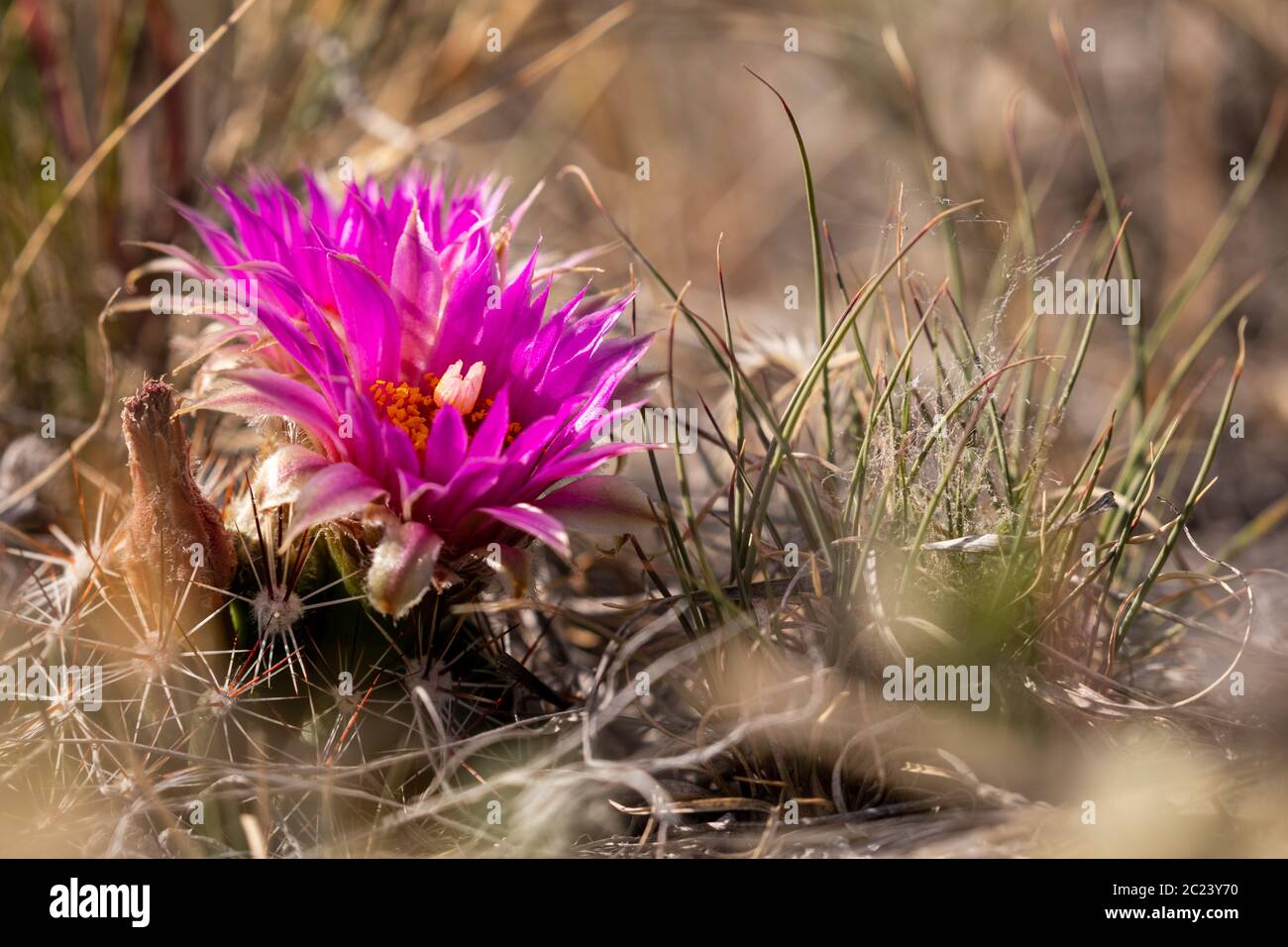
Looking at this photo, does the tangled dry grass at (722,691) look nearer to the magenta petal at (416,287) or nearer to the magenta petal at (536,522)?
the magenta petal at (536,522)

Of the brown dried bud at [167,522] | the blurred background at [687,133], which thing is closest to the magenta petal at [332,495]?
the brown dried bud at [167,522]

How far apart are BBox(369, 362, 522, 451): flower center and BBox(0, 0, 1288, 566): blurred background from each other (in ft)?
1.09

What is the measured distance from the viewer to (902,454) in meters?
0.94

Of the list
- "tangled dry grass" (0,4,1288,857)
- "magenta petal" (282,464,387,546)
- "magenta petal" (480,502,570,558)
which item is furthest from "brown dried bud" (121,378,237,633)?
"magenta petal" (480,502,570,558)

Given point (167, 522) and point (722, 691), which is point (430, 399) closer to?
point (167, 522)

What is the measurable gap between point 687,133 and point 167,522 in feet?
6.91

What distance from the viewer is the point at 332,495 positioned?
2.56 feet

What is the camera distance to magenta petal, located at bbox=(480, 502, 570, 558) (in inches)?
31.1

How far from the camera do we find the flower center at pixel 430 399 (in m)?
0.85

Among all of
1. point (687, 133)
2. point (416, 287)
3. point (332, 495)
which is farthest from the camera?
point (687, 133)

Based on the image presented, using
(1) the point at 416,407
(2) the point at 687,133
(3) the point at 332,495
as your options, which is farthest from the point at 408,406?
(2) the point at 687,133

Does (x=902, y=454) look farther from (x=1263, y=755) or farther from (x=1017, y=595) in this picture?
(x=1263, y=755)

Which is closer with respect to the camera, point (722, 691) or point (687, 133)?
point (722, 691)
